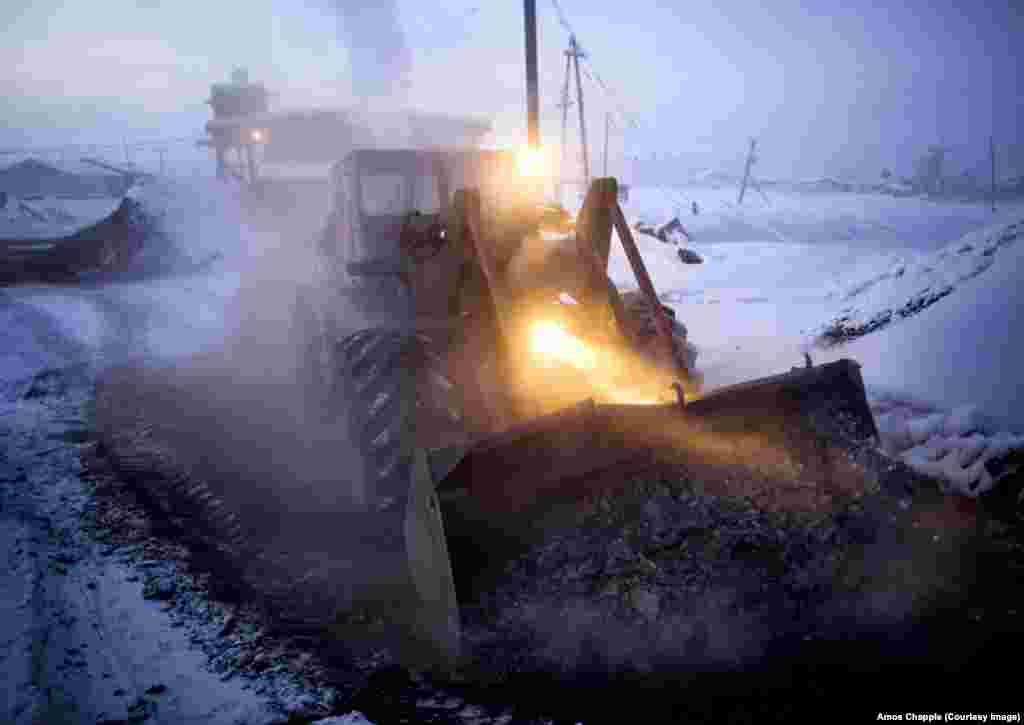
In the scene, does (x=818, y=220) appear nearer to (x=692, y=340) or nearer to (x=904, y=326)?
(x=692, y=340)

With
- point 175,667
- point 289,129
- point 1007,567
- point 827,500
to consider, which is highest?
point 289,129

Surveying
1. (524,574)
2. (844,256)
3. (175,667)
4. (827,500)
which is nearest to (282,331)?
(175,667)

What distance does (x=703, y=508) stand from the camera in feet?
9.04

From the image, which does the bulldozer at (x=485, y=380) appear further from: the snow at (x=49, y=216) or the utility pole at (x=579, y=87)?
the utility pole at (x=579, y=87)

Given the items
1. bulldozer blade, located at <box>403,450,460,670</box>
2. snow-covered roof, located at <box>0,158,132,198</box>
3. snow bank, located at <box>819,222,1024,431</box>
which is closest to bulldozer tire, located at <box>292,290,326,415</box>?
bulldozer blade, located at <box>403,450,460,670</box>

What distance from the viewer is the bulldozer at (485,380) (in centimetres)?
267

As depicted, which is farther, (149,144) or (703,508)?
(149,144)

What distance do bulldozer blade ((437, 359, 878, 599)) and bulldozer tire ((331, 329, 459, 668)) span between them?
0.32 meters

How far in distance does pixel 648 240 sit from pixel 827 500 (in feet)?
47.2

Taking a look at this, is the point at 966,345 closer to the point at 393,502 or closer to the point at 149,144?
the point at 393,502

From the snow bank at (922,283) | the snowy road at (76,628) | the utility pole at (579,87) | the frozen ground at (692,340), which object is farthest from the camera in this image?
the utility pole at (579,87)

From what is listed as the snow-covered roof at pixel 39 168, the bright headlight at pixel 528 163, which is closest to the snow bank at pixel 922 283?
the bright headlight at pixel 528 163

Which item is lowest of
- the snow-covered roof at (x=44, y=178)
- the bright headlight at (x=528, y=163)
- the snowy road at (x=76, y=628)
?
the snowy road at (x=76, y=628)

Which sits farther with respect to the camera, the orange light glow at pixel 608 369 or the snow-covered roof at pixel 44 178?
the snow-covered roof at pixel 44 178
